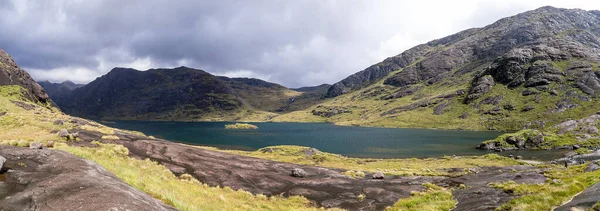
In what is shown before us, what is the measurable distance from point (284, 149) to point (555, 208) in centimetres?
9270

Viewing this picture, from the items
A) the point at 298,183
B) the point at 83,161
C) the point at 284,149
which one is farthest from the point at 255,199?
the point at 284,149

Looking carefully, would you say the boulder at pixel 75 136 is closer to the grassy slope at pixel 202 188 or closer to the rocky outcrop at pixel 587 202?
the grassy slope at pixel 202 188

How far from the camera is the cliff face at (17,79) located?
129625 millimetres

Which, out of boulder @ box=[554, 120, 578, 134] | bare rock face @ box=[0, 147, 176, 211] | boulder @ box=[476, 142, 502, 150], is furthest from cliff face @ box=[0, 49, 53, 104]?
boulder @ box=[554, 120, 578, 134]

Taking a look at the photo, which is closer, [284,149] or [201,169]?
[201,169]

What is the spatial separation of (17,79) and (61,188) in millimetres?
178510

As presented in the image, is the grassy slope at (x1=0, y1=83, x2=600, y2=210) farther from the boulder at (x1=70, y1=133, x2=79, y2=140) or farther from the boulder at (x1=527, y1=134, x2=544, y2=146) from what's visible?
the boulder at (x1=527, y1=134, x2=544, y2=146)

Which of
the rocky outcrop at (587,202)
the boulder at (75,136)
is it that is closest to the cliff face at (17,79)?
the boulder at (75,136)

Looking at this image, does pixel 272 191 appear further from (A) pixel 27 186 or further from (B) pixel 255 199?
(A) pixel 27 186

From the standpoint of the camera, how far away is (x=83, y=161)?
16.2m

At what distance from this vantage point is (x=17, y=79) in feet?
454

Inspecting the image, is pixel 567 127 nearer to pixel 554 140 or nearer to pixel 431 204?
pixel 554 140

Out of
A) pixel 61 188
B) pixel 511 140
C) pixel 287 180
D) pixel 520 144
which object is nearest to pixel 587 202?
pixel 61 188

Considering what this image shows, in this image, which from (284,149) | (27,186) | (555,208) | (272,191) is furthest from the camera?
(284,149)
